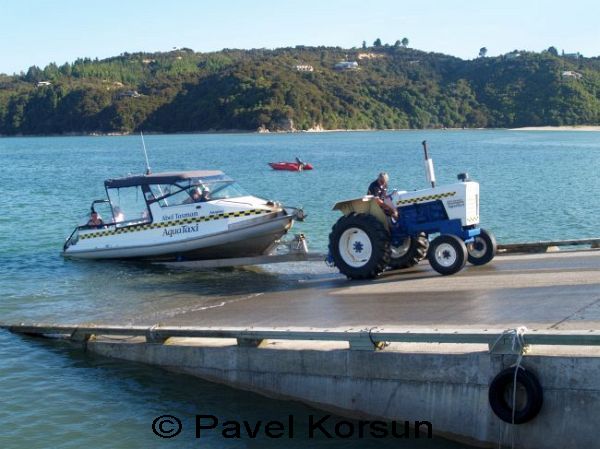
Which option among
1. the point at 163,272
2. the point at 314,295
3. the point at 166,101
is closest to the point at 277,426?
the point at 314,295

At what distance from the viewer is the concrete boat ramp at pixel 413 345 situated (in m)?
8.37

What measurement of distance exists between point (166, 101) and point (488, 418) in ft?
588

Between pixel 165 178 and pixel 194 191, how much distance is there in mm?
870

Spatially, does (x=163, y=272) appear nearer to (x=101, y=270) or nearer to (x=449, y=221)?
(x=101, y=270)

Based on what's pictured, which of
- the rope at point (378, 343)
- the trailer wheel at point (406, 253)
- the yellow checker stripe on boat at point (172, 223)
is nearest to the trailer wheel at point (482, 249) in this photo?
the trailer wheel at point (406, 253)

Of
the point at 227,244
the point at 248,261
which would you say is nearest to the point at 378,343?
the point at 248,261

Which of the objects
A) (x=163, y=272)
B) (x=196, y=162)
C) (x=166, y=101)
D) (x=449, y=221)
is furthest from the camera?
(x=166, y=101)

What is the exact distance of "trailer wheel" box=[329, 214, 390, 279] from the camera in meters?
14.8

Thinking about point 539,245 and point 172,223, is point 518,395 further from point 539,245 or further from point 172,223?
point 172,223

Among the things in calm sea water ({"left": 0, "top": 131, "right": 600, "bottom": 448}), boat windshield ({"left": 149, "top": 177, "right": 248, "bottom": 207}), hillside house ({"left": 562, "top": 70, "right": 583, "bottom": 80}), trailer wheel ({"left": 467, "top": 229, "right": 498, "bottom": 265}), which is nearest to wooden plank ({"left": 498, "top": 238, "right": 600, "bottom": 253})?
trailer wheel ({"left": 467, "top": 229, "right": 498, "bottom": 265})

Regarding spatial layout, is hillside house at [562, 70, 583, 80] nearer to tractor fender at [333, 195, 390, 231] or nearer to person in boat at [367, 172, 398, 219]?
person in boat at [367, 172, 398, 219]

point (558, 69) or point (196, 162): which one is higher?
point (558, 69)

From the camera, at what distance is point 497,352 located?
867cm

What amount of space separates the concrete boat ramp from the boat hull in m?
5.35
